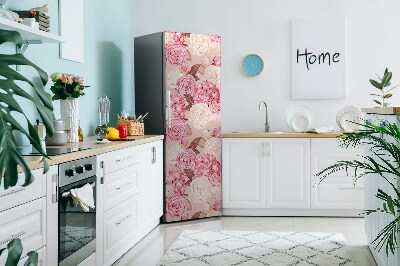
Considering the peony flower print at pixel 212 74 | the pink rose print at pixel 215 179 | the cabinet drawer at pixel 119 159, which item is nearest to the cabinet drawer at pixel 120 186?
the cabinet drawer at pixel 119 159

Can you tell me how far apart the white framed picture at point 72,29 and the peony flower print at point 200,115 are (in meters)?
1.24

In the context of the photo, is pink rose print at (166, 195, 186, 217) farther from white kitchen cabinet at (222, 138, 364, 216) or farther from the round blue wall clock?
the round blue wall clock

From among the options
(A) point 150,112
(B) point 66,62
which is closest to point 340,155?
(A) point 150,112

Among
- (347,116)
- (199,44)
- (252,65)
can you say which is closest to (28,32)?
(199,44)

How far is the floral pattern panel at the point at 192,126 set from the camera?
5262 millimetres

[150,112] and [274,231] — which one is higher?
[150,112]

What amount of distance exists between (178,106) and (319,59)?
1.71 meters

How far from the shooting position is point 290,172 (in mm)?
5520

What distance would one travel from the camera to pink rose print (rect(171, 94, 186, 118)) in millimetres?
5246

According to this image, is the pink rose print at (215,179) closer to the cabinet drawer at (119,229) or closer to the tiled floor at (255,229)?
the tiled floor at (255,229)

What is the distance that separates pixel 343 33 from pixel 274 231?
7.71 ft

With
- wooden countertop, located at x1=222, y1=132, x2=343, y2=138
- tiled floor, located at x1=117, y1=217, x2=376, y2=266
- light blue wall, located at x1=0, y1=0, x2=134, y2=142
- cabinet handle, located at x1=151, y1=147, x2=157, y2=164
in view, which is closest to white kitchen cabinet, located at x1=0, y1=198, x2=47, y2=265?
light blue wall, located at x1=0, y1=0, x2=134, y2=142

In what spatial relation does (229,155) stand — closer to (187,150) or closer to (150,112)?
(187,150)

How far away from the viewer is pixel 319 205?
18.0ft
